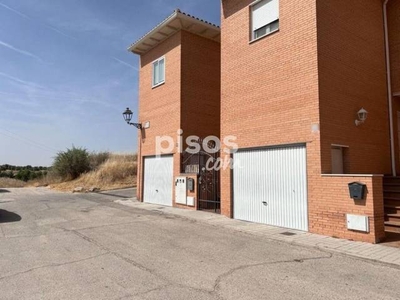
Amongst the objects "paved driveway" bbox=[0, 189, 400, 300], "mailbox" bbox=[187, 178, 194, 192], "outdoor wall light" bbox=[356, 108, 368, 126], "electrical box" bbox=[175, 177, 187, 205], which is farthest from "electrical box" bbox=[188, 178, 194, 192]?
"outdoor wall light" bbox=[356, 108, 368, 126]

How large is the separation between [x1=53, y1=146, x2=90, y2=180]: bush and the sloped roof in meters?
18.2

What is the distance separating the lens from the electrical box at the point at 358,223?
7.22 m

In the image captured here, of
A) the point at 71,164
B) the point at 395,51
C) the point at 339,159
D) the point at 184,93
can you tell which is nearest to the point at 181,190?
the point at 184,93

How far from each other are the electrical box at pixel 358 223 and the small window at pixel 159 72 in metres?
11.0

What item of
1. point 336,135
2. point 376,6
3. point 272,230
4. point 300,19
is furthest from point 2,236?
point 376,6

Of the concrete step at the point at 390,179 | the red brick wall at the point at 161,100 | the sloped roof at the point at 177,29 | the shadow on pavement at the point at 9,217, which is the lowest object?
the shadow on pavement at the point at 9,217

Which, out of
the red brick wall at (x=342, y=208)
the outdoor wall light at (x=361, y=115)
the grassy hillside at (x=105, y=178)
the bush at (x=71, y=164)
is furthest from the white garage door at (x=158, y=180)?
the bush at (x=71, y=164)

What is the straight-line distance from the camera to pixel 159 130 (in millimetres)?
15781

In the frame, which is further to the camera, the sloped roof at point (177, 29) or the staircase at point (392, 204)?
the sloped roof at point (177, 29)

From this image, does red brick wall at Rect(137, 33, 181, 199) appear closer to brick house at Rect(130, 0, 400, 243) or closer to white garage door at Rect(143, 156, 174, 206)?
white garage door at Rect(143, 156, 174, 206)

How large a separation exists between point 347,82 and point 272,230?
4.91 metres

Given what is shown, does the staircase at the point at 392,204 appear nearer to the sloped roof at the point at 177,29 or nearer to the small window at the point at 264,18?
the small window at the point at 264,18

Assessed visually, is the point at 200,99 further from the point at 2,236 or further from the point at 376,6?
the point at 2,236

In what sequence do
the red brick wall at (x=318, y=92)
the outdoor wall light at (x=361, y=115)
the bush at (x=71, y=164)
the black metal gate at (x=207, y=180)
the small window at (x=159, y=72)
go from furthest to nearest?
the bush at (x=71, y=164)
the small window at (x=159, y=72)
the black metal gate at (x=207, y=180)
the outdoor wall light at (x=361, y=115)
the red brick wall at (x=318, y=92)
